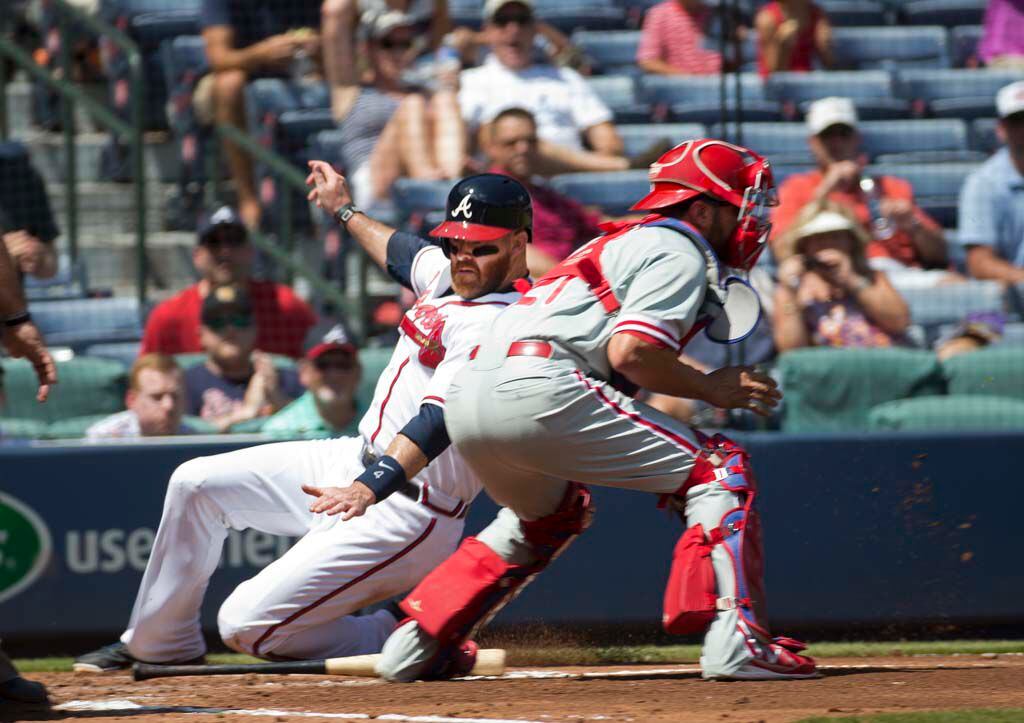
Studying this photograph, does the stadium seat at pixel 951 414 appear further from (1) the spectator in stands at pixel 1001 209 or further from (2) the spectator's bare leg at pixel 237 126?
(2) the spectator's bare leg at pixel 237 126

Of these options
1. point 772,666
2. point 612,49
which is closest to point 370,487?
point 772,666

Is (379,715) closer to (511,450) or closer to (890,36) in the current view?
(511,450)

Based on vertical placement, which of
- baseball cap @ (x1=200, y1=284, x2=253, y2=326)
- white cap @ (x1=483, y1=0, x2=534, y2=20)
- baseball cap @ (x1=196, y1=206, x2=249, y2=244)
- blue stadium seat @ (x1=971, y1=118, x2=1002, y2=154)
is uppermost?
white cap @ (x1=483, y1=0, x2=534, y2=20)

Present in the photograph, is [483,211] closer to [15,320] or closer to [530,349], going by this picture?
[530,349]

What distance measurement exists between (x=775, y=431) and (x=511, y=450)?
7.25 ft

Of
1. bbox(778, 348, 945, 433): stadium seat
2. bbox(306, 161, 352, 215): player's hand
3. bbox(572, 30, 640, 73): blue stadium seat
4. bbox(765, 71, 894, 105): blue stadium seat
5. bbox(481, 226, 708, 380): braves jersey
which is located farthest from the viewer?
bbox(572, 30, 640, 73): blue stadium seat

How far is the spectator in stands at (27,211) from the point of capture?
7562mm

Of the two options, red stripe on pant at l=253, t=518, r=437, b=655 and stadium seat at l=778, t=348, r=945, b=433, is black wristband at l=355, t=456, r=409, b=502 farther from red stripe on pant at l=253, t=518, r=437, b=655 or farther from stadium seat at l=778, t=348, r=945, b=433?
stadium seat at l=778, t=348, r=945, b=433

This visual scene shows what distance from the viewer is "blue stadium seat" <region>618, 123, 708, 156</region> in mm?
8250

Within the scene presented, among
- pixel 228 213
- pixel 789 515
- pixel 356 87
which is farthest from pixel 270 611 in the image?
pixel 356 87

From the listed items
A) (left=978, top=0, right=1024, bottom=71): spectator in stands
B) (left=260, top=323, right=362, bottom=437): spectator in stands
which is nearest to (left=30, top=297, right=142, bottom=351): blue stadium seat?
(left=260, top=323, right=362, bottom=437): spectator in stands

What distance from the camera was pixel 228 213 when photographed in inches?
279

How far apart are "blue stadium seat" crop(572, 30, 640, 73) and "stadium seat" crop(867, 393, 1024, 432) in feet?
13.1

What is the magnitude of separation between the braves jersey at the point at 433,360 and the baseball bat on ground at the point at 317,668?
54 cm
